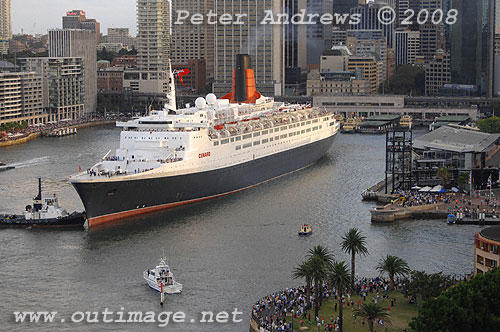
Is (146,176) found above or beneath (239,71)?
beneath

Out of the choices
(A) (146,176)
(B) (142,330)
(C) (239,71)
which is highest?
(C) (239,71)

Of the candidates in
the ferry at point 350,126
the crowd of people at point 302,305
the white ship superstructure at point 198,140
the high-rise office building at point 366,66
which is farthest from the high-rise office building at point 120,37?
the crowd of people at point 302,305

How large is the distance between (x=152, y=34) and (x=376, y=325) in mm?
65536

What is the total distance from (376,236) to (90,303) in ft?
32.0

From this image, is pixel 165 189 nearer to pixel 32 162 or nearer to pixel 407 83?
pixel 32 162

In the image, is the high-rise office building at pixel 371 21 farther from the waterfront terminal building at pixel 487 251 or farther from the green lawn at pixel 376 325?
the green lawn at pixel 376 325

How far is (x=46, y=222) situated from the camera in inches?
1160

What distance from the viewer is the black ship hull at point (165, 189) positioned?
29.8 meters

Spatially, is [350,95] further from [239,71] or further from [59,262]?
[59,262]

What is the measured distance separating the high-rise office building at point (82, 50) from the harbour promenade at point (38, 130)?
6.22 m

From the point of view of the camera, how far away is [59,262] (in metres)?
25.5

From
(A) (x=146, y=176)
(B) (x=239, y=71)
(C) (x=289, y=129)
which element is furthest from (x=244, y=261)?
(B) (x=239, y=71)

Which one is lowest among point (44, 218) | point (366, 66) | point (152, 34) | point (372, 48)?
point (44, 218)

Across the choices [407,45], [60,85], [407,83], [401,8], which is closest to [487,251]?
[60,85]
